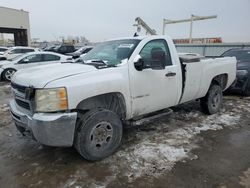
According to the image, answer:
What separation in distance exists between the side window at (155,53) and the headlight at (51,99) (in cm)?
155

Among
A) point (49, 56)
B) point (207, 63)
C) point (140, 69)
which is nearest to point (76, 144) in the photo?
point (140, 69)

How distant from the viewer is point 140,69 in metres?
3.80

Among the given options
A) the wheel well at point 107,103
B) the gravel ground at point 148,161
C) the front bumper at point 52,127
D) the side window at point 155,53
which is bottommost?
the gravel ground at point 148,161

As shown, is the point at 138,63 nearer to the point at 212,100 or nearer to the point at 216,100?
the point at 212,100

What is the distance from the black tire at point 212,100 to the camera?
5691 millimetres

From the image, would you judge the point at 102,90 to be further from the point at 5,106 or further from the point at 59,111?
the point at 5,106

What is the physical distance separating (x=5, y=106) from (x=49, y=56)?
5501 mm

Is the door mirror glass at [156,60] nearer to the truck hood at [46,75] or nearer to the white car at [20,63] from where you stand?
the truck hood at [46,75]

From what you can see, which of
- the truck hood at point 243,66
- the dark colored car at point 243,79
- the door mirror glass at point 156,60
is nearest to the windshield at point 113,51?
the door mirror glass at point 156,60

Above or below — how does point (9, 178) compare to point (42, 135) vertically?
below

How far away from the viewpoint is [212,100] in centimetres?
581

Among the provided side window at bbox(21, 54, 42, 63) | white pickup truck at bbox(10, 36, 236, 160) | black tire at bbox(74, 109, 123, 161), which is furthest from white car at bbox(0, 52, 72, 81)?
black tire at bbox(74, 109, 123, 161)

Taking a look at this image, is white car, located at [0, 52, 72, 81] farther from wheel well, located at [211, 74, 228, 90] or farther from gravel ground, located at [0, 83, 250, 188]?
wheel well, located at [211, 74, 228, 90]

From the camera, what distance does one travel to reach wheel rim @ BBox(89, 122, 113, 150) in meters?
3.42
